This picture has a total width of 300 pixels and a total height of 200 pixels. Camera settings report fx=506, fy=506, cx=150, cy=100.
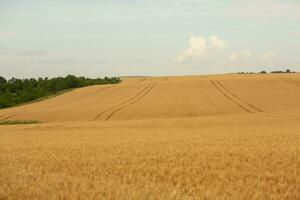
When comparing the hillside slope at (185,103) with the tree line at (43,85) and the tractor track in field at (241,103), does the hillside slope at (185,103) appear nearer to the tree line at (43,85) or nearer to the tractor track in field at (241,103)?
the tractor track in field at (241,103)

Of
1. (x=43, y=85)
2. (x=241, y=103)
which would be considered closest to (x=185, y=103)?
(x=241, y=103)

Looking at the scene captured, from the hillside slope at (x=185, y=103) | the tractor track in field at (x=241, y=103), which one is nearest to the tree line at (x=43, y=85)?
the hillside slope at (x=185, y=103)

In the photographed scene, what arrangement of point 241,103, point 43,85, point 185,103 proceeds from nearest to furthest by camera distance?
1. point 241,103
2. point 185,103
3. point 43,85

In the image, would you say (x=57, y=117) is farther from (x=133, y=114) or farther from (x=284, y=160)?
(x=284, y=160)

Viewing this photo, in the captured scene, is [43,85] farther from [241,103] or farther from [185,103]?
[241,103]

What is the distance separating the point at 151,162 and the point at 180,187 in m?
3.87

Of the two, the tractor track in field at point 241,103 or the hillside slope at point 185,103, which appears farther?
the hillside slope at point 185,103

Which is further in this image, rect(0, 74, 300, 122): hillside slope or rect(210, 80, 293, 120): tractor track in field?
rect(0, 74, 300, 122): hillside slope

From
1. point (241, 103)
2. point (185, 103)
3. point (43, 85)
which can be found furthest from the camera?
point (43, 85)

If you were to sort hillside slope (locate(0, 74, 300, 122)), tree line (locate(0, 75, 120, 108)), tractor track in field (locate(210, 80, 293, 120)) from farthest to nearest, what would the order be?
tree line (locate(0, 75, 120, 108)), hillside slope (locate(0, 74, 300, 122)), tractor track in field (locate(210, 80, 293, 120))

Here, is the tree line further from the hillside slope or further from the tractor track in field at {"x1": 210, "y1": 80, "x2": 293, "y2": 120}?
the tractor track in field at {"x1": 210, "y1": 80, "x2": 293, "y2": 120}

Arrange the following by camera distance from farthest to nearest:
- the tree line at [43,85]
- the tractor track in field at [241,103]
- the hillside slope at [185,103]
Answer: the tree line at [43,85] < the hillside slope at [185,103] < the tractor track in field at [241,103]

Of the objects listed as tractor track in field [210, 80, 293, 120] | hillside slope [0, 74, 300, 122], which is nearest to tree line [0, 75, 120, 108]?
hillside slope [0, 74, 300, 122]

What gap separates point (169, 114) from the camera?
47375 mm
